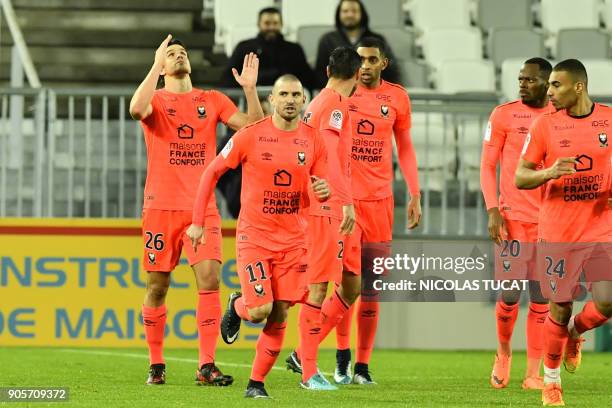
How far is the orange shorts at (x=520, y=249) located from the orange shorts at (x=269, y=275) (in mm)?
2041

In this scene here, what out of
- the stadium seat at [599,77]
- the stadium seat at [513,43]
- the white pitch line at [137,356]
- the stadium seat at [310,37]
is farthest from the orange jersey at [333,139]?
the stadium seat at [513,43]

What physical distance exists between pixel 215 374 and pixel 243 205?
4.69ft

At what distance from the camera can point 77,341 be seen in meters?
14.0

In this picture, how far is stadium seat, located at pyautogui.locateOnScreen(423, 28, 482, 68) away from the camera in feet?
56.3

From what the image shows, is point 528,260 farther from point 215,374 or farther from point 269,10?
point 269,10

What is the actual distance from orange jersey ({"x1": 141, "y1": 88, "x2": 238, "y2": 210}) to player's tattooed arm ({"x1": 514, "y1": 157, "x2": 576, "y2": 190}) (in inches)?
91.9

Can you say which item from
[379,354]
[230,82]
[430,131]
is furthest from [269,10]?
[379,354]

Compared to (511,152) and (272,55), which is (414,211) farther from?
(272,55)

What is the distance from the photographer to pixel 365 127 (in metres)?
10.8

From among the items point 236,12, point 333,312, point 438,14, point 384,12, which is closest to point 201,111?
point 333,312

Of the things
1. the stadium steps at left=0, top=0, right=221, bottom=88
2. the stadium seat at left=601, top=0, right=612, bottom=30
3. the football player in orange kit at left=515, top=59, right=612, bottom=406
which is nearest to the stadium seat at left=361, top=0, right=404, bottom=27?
the stadium steps at left=0, top=0, right=221, bottom=88

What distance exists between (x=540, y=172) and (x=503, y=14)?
963 cm

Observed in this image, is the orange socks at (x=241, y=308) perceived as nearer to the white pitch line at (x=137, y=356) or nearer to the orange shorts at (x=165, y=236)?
the orange shorts at (x=165, y=236)

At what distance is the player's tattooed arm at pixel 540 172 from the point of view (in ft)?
27.8
